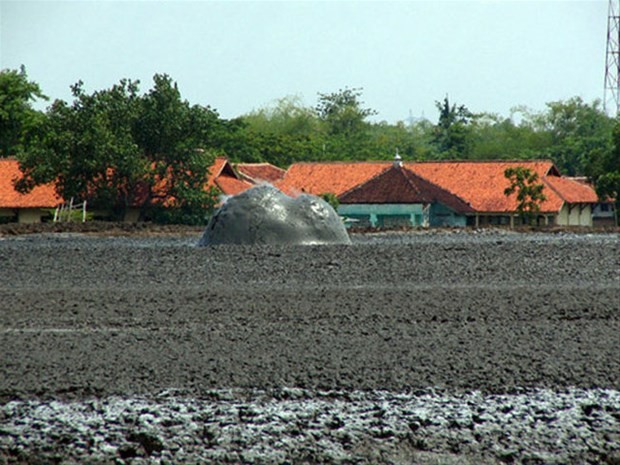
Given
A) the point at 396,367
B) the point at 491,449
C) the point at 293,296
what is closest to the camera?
the point at 491,449

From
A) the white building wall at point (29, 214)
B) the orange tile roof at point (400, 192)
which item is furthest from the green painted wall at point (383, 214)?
the white building wall at point (29, 214)

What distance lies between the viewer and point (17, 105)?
5278 centimetres

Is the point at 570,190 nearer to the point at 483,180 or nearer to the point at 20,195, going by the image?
the point at 483,180

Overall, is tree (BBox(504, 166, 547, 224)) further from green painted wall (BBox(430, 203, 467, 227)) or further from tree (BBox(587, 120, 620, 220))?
tree (BBox(587, 120, 620, 220))

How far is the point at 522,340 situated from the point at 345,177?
44.6 metres

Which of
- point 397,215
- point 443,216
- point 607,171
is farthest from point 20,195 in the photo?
point 607,171

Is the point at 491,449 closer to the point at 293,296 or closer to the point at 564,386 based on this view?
the point at 564,386

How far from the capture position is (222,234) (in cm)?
2331

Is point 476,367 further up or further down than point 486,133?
further down

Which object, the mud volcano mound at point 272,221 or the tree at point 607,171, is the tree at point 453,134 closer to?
Result: the tree at point 607,171

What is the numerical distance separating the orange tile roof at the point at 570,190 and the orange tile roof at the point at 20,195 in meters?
23.8

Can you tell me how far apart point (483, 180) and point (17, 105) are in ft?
76.2

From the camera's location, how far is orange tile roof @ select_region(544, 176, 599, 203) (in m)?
53.8

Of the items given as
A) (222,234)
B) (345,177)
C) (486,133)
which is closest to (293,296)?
(222,234)
